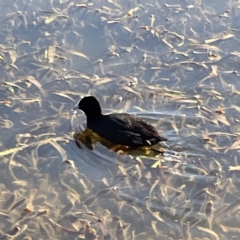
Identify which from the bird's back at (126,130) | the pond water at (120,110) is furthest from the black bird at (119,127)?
the pond water at (120,110)

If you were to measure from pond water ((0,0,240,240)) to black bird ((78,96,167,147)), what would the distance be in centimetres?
15

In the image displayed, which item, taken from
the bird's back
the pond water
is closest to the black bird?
the bird's back

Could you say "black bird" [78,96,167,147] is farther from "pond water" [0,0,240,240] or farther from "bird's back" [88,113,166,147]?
"pond water" [0,0,240,240]

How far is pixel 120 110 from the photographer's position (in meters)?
6.77

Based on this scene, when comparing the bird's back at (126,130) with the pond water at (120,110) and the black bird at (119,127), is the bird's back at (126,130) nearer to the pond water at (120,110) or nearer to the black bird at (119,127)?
the black bird at (119,127)

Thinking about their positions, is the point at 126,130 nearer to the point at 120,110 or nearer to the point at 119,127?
the point at 119,127

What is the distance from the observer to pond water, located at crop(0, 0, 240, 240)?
5.42 m

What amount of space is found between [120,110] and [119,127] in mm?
531

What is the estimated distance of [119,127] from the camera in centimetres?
627

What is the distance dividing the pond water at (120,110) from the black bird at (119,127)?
15cm

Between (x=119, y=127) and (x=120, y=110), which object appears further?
(x=120, y=110)

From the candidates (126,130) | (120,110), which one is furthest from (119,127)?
(120,110)

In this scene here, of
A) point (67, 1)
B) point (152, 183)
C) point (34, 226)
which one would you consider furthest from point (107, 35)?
point (34, 226)

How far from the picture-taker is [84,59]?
25.3ft
